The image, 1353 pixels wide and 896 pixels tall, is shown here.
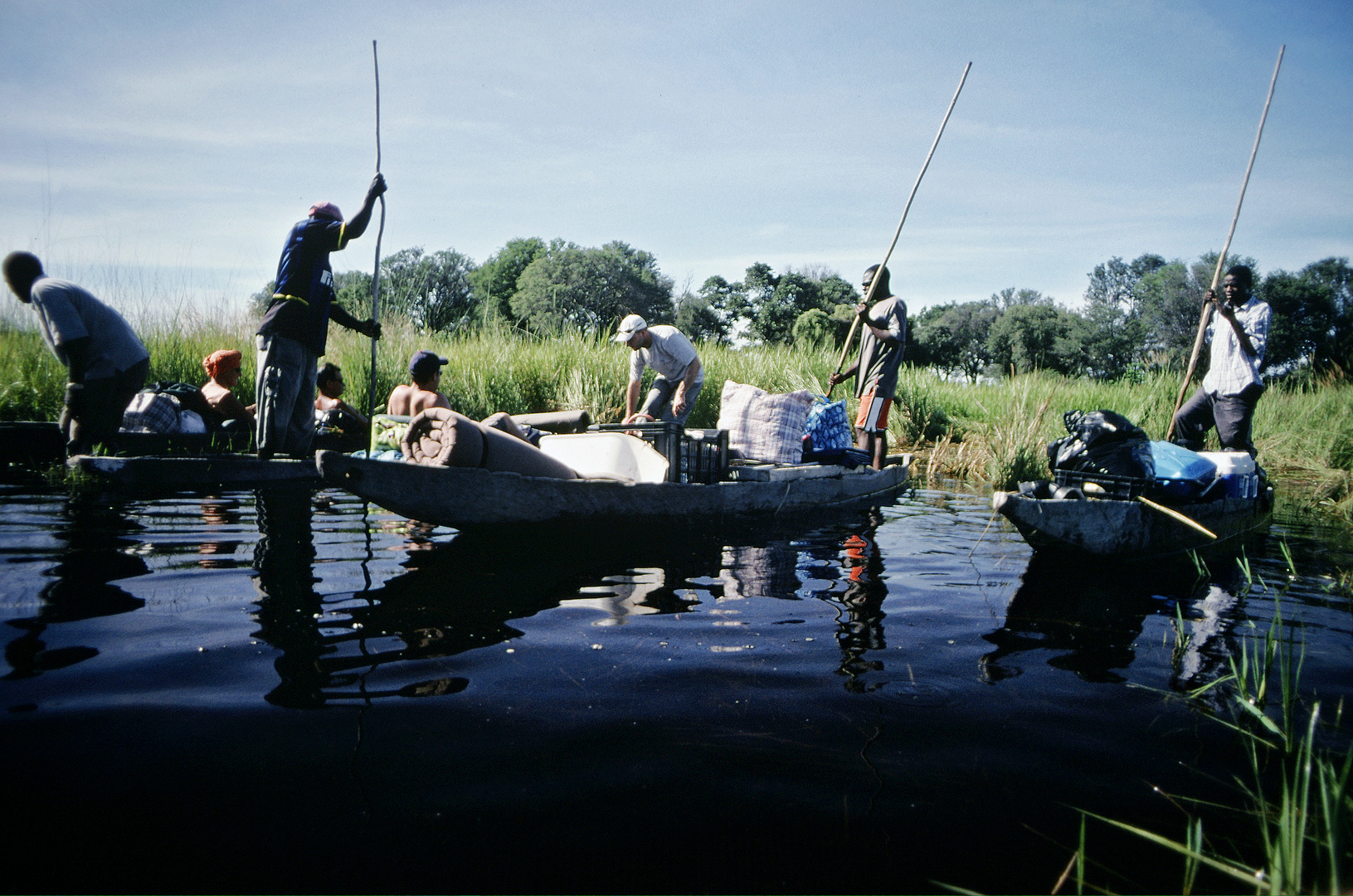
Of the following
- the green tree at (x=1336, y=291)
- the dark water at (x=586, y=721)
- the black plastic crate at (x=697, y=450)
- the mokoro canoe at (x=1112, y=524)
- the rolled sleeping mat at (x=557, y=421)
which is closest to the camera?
the dark water at (x=586, y=721)

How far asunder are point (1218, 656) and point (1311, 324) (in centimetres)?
4440

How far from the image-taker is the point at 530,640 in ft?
8.30

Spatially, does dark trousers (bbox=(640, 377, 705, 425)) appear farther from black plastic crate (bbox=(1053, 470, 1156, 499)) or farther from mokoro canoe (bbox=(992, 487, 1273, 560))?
mokoro canoe (bbox=(992, 487, 1273, 560))

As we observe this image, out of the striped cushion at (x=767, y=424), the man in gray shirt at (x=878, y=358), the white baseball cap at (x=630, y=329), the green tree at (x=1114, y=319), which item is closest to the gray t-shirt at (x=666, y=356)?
the white baseball cap at (x=630, y=329)

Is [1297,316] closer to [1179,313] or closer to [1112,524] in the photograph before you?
[1179,313]

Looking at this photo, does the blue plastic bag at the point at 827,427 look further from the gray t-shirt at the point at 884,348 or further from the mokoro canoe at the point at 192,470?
the mokoro canoe at the point at 192,470

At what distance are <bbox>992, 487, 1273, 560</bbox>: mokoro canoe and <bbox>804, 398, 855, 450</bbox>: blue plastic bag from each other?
8.64 ft

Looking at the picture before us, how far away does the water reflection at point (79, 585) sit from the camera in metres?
2.20

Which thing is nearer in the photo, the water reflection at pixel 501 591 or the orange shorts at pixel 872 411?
the water reflection at pixel 501 591

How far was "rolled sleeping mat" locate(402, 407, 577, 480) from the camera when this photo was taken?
3.66 m

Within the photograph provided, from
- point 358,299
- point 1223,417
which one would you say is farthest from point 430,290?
point 1223,417

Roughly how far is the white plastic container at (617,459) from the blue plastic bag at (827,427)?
2.48 metres

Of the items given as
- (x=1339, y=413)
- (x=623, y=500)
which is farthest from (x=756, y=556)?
(x=1339, y=413)

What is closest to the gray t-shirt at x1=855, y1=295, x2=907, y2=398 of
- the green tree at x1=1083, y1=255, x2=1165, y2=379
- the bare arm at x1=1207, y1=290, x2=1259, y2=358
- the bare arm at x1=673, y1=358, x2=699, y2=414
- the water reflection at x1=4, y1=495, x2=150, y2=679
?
the bare arm at x1=673, y1=358, x2=699, y2=414
